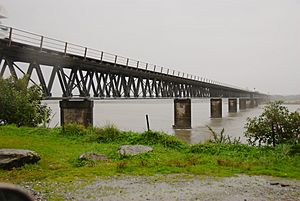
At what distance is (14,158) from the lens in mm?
9648

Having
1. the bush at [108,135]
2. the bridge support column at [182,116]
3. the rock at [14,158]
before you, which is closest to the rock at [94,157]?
the rock at [14,158]

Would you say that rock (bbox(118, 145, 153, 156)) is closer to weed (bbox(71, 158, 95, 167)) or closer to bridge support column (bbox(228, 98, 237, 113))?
weed (bbox(71, 158, 95, 167))

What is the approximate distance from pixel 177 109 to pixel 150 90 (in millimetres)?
11902

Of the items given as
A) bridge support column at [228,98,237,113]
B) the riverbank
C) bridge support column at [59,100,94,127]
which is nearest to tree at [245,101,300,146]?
the riverbank

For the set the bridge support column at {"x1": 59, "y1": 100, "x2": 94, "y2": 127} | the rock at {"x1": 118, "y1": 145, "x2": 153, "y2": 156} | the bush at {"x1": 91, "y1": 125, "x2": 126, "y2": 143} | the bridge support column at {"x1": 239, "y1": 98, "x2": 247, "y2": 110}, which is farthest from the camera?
the bridge support column at {"x1": 239, "y1": 98, "x2": 247, "y2": 110}

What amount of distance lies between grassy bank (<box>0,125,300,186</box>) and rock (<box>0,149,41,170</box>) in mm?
234

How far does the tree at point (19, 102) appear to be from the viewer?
2092cm

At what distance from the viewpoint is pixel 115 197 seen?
709cm

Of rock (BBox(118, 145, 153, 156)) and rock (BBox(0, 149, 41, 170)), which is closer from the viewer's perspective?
rock (BBox(0, 149, 41, 170))

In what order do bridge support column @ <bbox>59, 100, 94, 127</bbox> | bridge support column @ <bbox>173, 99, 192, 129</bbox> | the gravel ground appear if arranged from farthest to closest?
bridge support column @ <bbox>173, 99, 192, 129</bbox>
bridge support column @ <bbox>59, 100, 94, 127</bbox>
the gravel ground

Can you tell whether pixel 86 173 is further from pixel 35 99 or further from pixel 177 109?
pixel 177 109

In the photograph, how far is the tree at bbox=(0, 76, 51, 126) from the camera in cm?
2092

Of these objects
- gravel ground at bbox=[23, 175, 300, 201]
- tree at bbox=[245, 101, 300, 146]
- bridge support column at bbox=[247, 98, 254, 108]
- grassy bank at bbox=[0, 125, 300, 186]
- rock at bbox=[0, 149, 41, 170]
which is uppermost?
bridge support column at bbox=[247, 98, 254, 108]

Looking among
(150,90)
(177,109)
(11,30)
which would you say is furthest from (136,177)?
(177,109)
